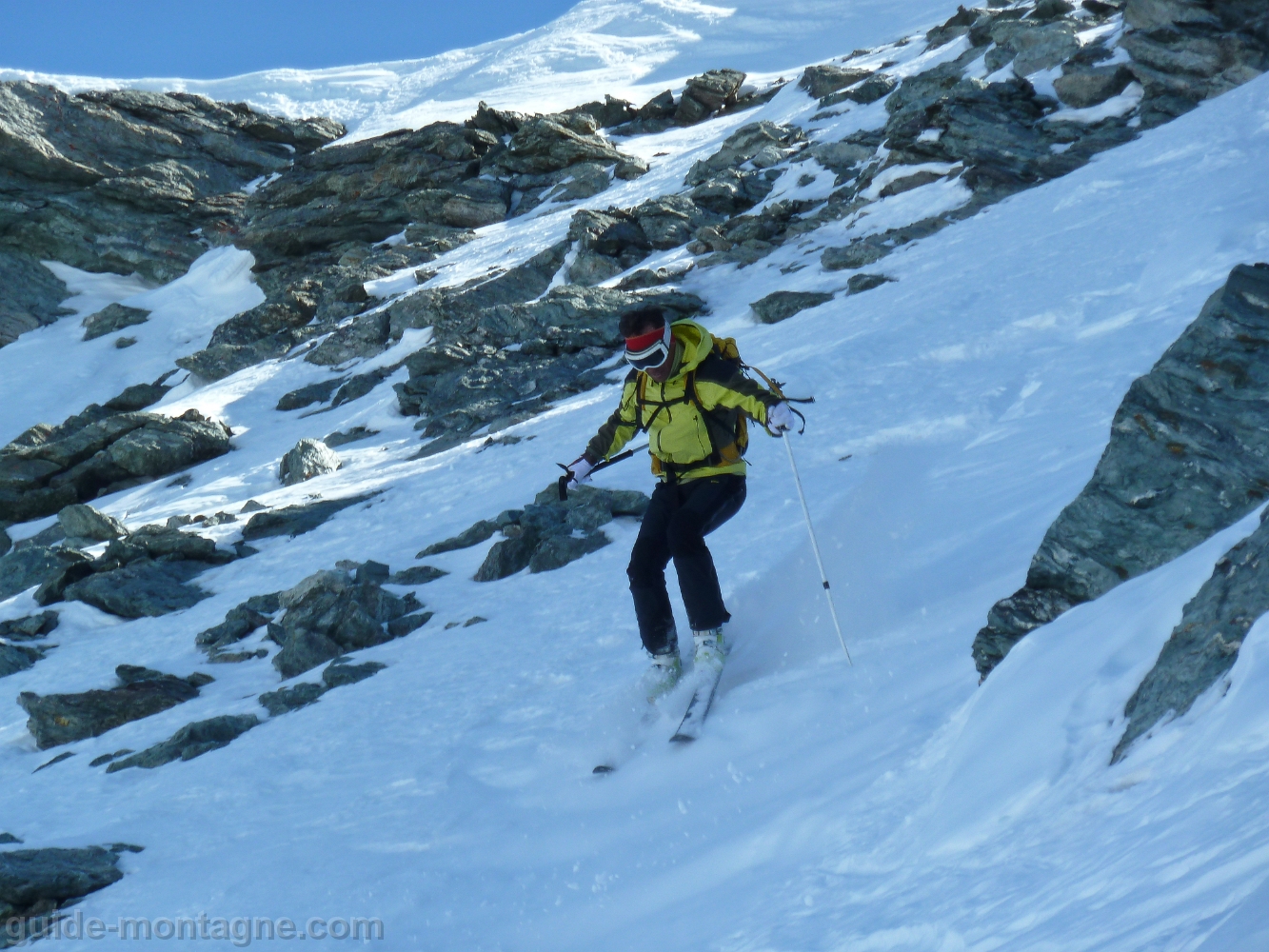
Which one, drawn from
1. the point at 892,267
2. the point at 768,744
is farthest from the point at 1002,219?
the point at 768,744

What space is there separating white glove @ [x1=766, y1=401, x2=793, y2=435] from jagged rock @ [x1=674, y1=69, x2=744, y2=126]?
4226cm

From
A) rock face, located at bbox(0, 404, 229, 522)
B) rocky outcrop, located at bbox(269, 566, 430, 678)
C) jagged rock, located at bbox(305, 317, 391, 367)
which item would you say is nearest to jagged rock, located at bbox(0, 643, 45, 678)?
rocky outcrop, located at bbox(269, 566, 430, 678)

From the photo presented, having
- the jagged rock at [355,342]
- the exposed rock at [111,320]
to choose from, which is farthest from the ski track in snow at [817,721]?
the exposed rock at [111,320]

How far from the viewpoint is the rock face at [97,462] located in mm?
24844

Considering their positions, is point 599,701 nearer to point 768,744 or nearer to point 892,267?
point 768,744

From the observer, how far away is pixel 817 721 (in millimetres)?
5559

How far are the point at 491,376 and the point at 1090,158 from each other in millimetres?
13834

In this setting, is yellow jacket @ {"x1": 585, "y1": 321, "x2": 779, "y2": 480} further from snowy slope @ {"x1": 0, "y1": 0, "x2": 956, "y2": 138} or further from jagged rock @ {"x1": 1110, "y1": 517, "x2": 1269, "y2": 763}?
snowy slope @ {"x1": 0, "y1": 0, "x2": 956, "y2": 138}

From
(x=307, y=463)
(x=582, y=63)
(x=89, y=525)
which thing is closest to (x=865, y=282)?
(x=307, y=463)

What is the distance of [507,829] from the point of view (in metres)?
5.59

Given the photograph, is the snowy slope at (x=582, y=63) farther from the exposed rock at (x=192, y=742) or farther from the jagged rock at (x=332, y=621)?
the exposed rock at (x=192, y=742)

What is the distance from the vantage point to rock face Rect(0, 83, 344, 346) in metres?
44.3

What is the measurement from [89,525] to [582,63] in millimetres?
49597

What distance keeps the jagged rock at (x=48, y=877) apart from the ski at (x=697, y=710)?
3.20m
